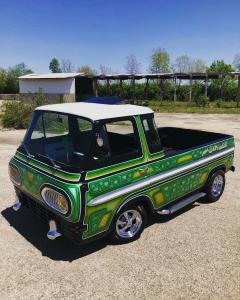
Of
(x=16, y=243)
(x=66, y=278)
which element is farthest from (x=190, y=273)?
Answer: (x=16, y=243)

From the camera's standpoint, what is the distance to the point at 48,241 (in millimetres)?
4883

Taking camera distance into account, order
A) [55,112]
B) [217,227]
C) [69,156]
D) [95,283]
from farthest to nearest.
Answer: [217,227]
[55,112]
[69,156]
[95,283]

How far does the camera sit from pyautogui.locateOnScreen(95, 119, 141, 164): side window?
13.7ft

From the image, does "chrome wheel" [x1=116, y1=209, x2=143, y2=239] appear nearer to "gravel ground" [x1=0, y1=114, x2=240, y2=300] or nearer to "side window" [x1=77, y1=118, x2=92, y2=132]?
"gravel ground" [x1=0, y1=114, x2=240, y2=300]

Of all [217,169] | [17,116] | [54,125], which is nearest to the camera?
[54,125]

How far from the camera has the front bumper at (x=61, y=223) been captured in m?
3.93

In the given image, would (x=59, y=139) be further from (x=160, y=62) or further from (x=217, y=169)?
(x=160, y=62)

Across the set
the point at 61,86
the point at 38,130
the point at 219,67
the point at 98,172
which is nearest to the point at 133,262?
the point at 98,172

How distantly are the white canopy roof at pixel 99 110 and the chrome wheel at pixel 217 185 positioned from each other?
2607 mm

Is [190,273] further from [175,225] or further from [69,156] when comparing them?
[69,156]

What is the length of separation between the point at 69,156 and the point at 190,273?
2368 millimetres

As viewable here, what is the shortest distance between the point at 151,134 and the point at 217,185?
2.63 meters

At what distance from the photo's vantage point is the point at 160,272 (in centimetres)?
411

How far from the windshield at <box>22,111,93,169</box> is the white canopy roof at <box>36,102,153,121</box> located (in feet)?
0.27
